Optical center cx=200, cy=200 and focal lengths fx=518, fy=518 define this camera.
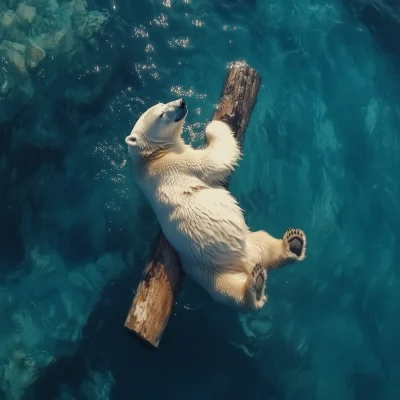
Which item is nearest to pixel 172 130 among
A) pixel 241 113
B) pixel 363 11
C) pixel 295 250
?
pixel 241 113

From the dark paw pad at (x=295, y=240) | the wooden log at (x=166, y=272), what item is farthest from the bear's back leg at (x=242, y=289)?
the dark paw pad at (x=295, y=240)

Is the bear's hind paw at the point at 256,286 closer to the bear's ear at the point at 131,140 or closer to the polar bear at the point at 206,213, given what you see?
the polar bear at the point at 206,213

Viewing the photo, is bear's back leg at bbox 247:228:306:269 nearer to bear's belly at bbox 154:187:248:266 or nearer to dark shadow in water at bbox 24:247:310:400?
bear's belly at bbox 154:187:248:266

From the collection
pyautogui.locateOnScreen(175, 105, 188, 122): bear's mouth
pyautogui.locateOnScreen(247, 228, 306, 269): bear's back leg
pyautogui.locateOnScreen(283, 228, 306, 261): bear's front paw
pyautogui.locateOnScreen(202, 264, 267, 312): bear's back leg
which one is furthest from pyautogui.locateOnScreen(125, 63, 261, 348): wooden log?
pyautogui.locateOnScreen(283, 228, 306, 261): bear's front paw

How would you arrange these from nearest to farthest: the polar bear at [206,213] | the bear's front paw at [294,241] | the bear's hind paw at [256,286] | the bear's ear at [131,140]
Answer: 1. the bear's hind paw at [256,286]
2. the polar bear at [206,213]
3. the bear's front paw at [294,241]
4. the bear's ear at [131,140]

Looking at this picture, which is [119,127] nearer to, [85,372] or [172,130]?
[172,130]

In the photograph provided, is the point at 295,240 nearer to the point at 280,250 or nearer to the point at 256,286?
the point at 280,250
